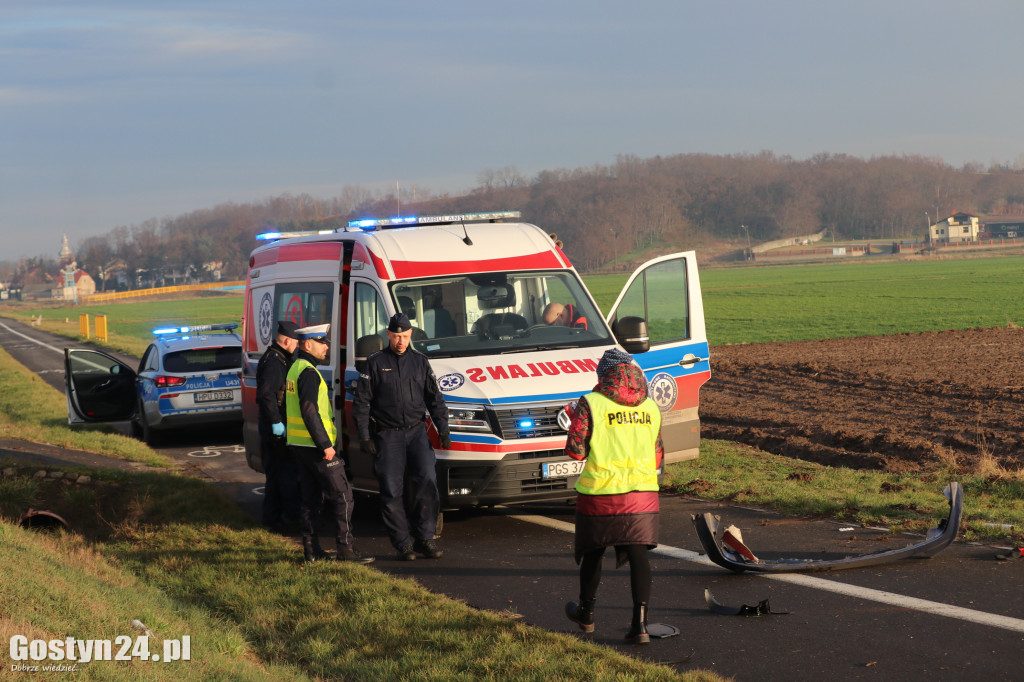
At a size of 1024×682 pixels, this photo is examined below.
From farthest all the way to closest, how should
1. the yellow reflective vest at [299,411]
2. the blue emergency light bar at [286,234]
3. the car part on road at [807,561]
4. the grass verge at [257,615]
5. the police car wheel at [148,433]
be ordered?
the police car wheel at [148,433] → the blue emergency light bar at [286,234] → the yellow reflective vest at [299,411] → the car part on road at [807,561] → the grass verge at [257,615]

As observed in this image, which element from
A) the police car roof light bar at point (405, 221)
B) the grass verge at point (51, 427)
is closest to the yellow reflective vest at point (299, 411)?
the police car roof light bar at point (405, 221)

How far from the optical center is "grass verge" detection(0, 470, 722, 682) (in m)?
5.20

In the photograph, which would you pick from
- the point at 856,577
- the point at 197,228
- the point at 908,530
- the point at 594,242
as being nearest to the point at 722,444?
the point at 908,530

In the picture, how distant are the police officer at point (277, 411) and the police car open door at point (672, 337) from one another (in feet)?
9.41

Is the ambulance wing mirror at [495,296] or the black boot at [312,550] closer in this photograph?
the black boot at [312,550]

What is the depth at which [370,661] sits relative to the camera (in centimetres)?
549

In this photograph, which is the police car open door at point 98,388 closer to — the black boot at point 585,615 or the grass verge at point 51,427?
the grass verge at point 51,427

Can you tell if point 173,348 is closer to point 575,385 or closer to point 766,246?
point 575,385

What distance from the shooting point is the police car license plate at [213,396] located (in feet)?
50.7

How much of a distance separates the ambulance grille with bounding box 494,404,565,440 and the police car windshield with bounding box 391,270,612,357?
800 millimetres

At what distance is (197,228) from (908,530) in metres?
165

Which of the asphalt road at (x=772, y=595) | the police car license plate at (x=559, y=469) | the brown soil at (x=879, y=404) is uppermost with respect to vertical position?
the police car license plate at (x=559, y=469)

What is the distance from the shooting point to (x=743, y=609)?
19.9 feet

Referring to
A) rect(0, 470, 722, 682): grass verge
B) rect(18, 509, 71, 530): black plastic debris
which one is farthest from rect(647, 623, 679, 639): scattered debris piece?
rect(18, 509, 71, 530): black plastic debris
